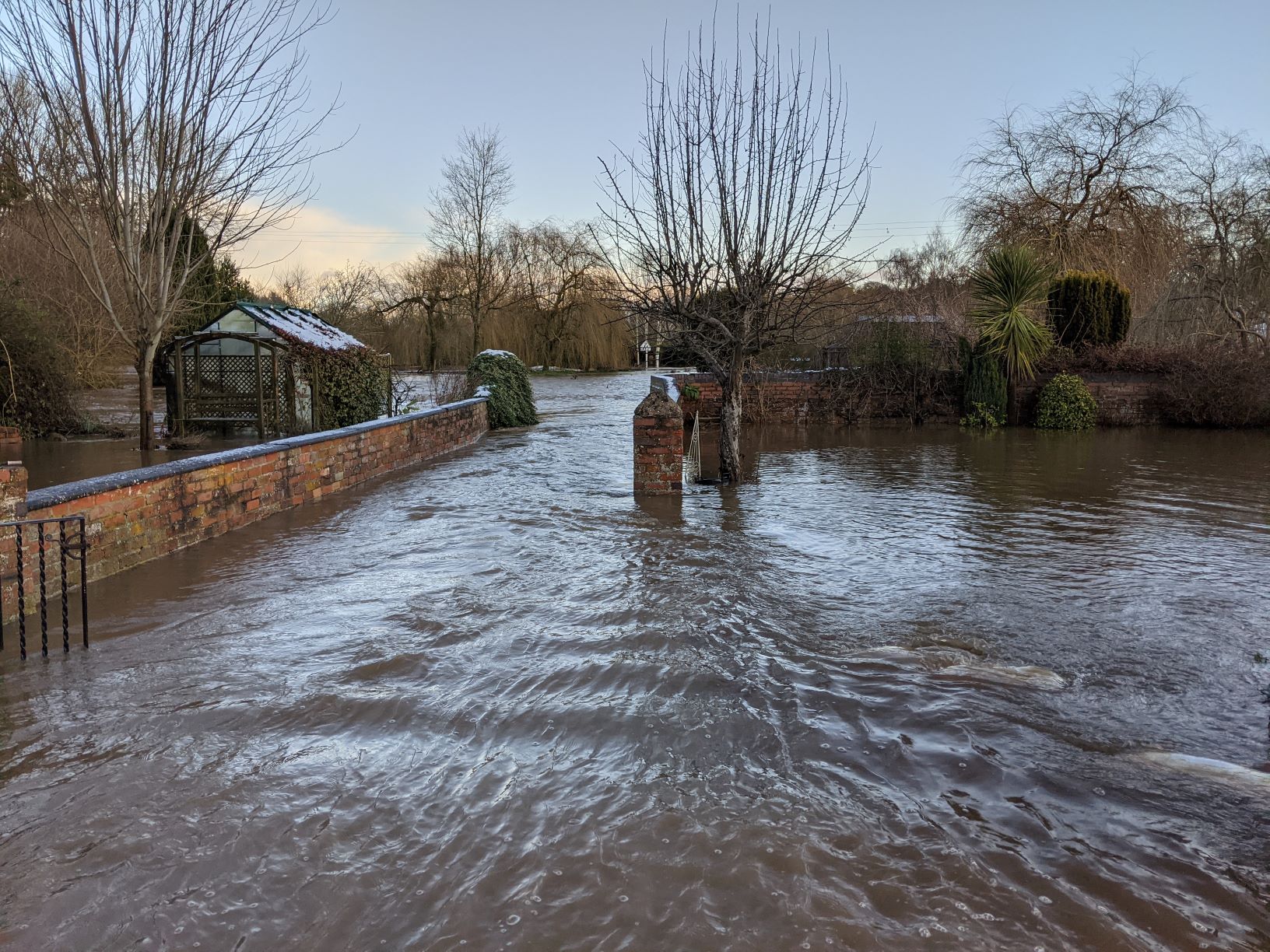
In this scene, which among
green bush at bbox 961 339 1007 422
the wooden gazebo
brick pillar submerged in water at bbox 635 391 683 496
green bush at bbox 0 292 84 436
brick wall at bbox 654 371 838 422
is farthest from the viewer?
brick wall at bbox 654 371 838 422

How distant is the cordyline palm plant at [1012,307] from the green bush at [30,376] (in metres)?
16.4

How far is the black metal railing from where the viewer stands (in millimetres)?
4195

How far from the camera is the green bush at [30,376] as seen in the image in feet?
43.3

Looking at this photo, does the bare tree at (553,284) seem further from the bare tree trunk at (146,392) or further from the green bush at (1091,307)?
the bare tree trunk at (146,392)

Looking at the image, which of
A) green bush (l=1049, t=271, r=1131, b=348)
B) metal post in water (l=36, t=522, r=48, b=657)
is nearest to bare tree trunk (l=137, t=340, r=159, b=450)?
metal post in water (l=36, t=522, r=48, b=657)

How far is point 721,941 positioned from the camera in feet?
7.41

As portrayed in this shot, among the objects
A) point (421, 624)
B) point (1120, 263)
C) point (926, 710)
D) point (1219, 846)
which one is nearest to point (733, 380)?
point (421, 624)

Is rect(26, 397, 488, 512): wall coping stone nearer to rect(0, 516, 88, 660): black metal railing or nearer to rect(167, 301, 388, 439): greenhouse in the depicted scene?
rect(0, 516, 88, 660): black metal railing

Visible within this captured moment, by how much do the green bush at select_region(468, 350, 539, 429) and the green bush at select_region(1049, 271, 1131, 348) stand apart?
11.3 m

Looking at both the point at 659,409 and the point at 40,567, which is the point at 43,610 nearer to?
the point at 40,567

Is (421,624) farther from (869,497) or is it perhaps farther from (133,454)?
(133,454)

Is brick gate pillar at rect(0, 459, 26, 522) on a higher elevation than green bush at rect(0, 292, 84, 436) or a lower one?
lower

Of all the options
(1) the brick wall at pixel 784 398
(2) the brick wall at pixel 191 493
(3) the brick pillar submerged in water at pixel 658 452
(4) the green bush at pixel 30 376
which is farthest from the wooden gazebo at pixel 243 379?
(3) the brick pillar submerged in water at pixel 658 452

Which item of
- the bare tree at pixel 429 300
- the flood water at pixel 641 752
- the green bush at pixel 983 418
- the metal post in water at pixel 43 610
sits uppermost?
the bare tree at pixel 429 300
